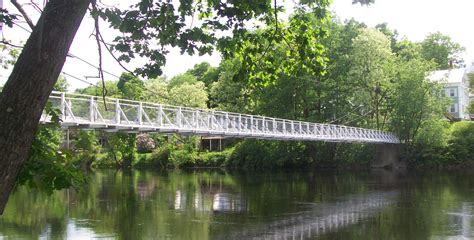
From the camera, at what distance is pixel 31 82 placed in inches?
96.3

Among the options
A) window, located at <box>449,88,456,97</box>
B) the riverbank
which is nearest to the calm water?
the riverbank

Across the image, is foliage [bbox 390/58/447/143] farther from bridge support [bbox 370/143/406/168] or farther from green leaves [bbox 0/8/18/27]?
green leaves [bbox 0/8/18/27]

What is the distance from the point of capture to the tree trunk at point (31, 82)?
93.9 inches

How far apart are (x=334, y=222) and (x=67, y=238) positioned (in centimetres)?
814

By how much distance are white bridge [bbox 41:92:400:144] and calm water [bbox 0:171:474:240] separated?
237cm

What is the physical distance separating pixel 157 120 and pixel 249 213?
18.0 feet

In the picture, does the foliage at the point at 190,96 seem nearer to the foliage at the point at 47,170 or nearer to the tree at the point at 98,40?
the tree at the point at 98,40

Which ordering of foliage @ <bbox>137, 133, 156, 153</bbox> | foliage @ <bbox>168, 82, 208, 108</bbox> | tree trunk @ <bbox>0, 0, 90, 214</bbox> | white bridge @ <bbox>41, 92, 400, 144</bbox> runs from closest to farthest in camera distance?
1. tree trunk @ <bbox>0, 0, 90, 214</bbox>
2. white bridge @ <bbox>41, 92, 400, 144</bbox>
3. foliage @ <bbox>168, 82, 208, 108</bbox>
4. foliage @ <bbox>137, 133, 156, 153</bbox>

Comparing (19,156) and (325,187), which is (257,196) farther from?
(19,156)

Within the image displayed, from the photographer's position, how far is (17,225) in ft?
50.4

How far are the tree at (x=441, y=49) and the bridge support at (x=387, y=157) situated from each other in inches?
1038

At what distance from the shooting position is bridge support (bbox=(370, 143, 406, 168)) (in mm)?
44625

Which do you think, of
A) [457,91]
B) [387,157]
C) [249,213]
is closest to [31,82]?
[249,213]

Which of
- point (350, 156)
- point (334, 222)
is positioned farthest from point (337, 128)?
point (334, 222)
